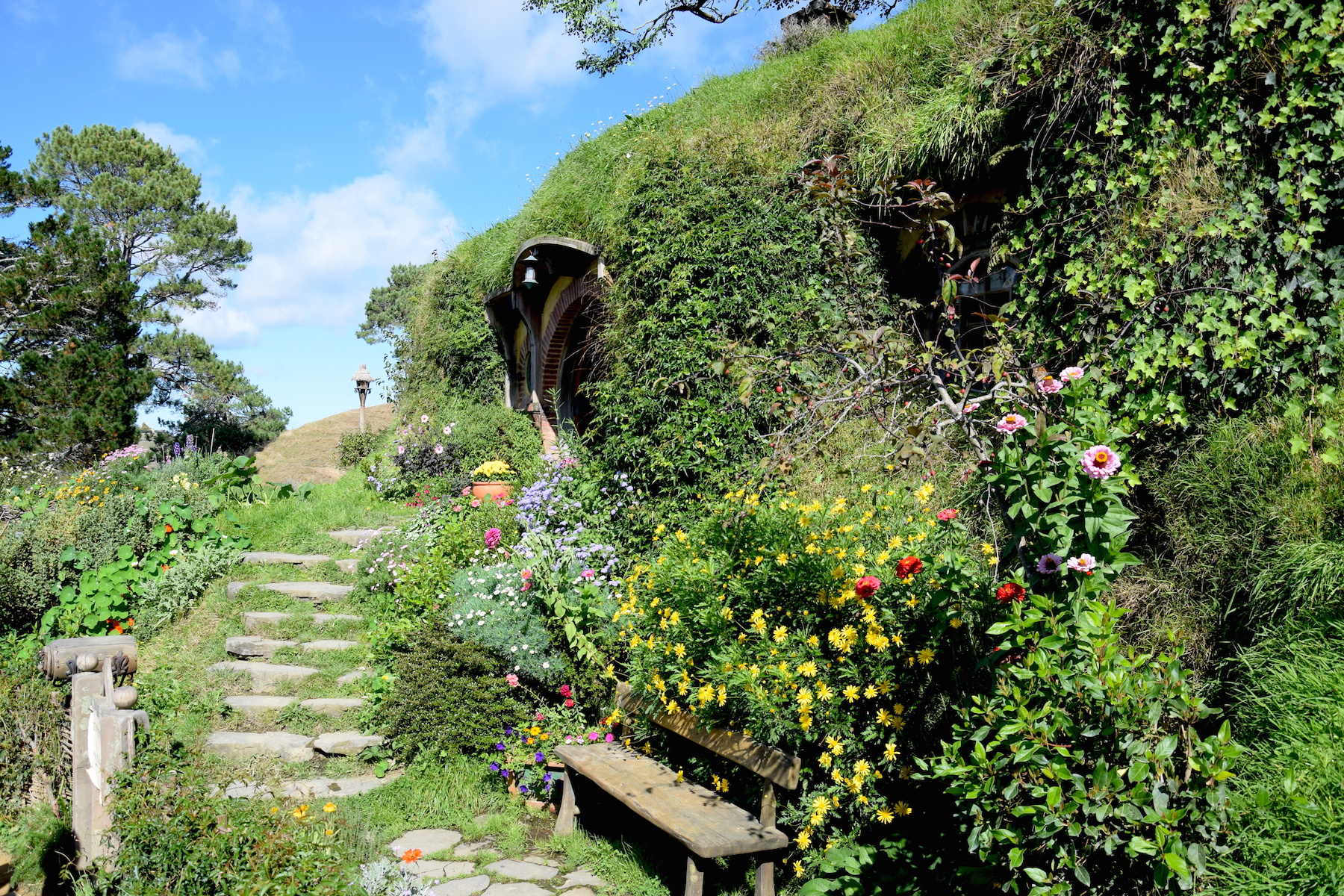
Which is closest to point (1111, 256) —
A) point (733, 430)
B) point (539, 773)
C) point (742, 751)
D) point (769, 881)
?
point (733, 430)

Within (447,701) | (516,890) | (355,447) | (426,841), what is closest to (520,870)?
(516,890)

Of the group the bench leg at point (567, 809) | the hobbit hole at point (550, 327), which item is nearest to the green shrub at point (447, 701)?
the bench leg at point (567, 809)

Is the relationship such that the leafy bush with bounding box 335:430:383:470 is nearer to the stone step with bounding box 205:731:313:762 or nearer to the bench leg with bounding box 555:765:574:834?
the stone step with bounding box 205:731:313:762

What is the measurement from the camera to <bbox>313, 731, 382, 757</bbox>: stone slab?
5.21m

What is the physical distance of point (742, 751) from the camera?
3338 millimetres

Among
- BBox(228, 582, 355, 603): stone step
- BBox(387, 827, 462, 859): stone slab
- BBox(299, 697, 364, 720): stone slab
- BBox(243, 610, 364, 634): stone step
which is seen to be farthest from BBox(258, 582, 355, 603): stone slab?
BBox(387, 827, 462, 859): stone slab

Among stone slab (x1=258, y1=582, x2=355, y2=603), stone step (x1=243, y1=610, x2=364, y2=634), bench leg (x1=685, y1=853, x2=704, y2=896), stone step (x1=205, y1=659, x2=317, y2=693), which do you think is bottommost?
bench leg (x1=685, y1=853, x2=704, y2=896)

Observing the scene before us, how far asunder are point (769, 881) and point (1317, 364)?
10.2 ft

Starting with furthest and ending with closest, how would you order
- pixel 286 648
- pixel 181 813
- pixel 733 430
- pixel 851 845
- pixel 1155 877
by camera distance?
pixel 286 648, pixel 733 430, pixel 851 845, pixel 181 813, pixel 1155 877

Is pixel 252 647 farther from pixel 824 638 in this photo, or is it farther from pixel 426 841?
pixel 824 638

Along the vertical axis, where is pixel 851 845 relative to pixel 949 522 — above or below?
below

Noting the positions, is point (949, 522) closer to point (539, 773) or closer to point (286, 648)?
point (539, 773)

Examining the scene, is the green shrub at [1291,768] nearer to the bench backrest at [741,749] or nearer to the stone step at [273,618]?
the bench backrest at [741,749]

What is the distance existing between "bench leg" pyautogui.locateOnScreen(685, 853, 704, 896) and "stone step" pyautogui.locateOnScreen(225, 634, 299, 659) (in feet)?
14.9
